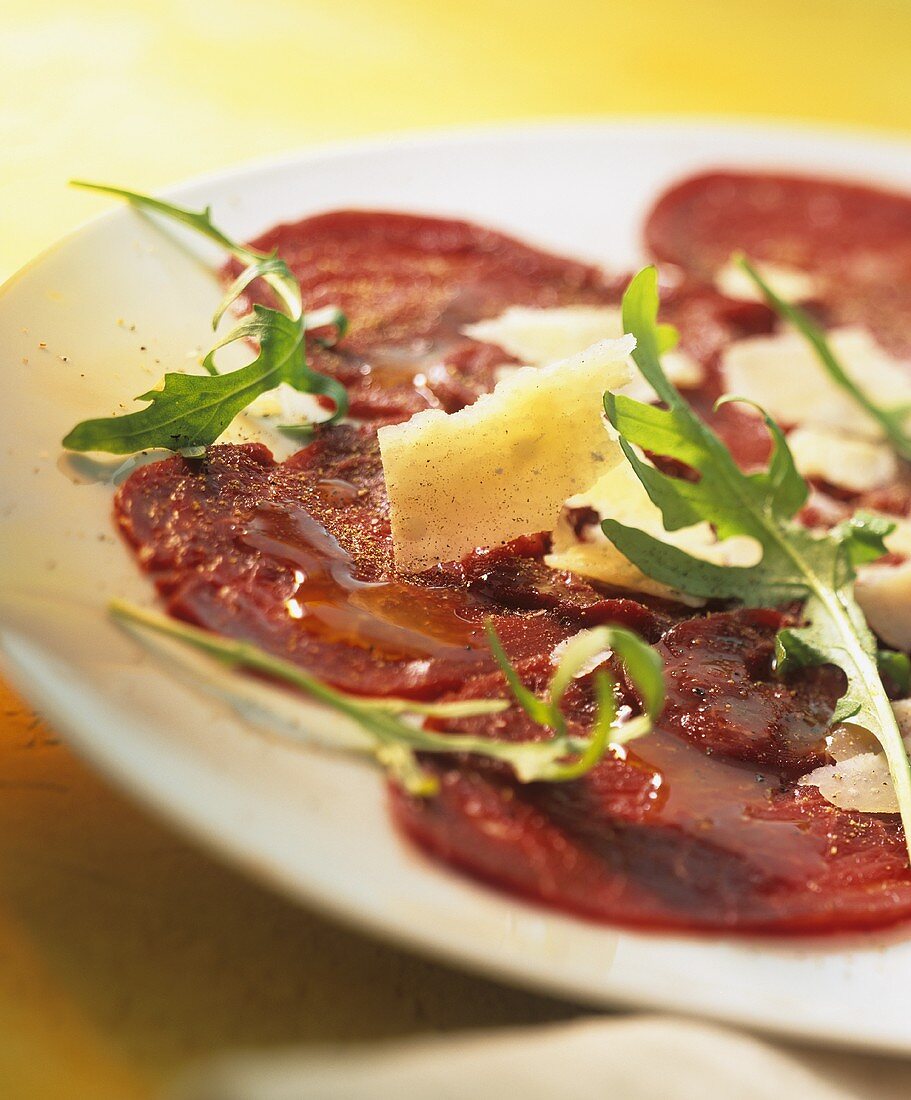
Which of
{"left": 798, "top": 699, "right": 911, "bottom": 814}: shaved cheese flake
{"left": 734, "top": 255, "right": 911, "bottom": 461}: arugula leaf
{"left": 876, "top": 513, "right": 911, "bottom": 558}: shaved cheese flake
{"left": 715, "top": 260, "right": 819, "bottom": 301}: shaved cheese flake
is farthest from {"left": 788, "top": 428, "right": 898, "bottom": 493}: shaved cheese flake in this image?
{"left": 798, "top": 699, "right": 911, "bottom": 814}: shaved cheese flake

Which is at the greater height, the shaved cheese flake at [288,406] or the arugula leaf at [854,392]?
the shaved cheese flake at [288,406]

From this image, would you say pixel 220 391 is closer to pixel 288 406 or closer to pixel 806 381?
pixel 288 406

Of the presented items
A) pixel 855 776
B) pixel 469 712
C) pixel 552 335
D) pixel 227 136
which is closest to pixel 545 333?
pixel 552 335

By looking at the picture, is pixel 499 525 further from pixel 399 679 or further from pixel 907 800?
pixel 907 800

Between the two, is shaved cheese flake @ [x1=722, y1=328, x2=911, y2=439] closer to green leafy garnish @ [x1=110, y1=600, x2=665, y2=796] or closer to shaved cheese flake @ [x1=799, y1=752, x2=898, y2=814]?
shaved cheese flake @ [x1=799, y1=752, x2=898, y2=814]

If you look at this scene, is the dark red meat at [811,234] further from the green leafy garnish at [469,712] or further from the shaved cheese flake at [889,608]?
the green leafy garnish at [469,712]

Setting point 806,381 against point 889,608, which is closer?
point 889,608

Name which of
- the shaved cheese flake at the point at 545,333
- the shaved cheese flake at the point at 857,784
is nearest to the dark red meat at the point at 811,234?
the shaved cheese flake at the point at 545,333
